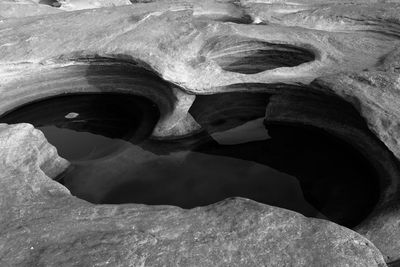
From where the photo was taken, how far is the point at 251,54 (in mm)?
9094

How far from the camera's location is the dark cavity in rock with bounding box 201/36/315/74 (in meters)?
8.48

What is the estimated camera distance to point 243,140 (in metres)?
8.15

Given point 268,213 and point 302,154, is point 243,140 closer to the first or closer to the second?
point 302,154

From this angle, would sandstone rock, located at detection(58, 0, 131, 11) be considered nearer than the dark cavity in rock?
No

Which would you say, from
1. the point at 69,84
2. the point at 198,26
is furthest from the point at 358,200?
the point at 69,84

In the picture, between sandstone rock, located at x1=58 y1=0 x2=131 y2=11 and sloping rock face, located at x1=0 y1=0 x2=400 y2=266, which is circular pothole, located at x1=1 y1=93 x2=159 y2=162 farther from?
sandstone rock, located at x1=58 y1=0 x2=131 y2=11

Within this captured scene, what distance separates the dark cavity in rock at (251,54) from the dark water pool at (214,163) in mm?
985

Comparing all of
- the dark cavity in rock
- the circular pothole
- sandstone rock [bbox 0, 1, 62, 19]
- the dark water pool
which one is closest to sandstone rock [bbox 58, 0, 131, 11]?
sandstone rock [bbox 0, 1, 62, 19]

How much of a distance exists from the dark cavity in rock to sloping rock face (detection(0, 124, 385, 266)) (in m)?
4.85

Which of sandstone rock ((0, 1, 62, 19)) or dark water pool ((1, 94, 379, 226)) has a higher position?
sandstone rock ((0, 1, 62, 19))

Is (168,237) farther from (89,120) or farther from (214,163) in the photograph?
(89,120)

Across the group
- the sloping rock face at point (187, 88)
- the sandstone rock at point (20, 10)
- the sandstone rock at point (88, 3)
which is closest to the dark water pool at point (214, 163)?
the sloping rock face at point (187, 88)

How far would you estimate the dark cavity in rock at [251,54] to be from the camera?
848 centimetres

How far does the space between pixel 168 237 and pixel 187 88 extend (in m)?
3.83
